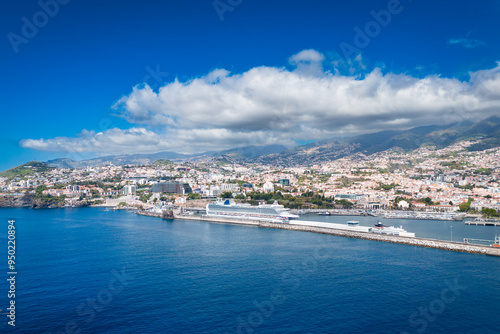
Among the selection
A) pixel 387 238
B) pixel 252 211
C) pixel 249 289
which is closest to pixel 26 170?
pixel 252 211

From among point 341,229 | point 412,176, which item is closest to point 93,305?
point 341,229

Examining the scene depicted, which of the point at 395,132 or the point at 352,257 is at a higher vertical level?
the point at 395,132

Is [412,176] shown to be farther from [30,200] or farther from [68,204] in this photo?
[30,200]

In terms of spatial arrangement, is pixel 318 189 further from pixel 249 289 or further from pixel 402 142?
pixel 402 142

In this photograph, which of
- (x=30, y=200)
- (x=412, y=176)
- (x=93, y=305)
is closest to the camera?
(x=93, y=305)

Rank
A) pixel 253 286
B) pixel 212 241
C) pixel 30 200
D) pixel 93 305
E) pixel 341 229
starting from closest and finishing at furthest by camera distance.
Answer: pixel 93 305, pixel 253 286, pixel 212 241, pixel 341 229, pixel 30 200

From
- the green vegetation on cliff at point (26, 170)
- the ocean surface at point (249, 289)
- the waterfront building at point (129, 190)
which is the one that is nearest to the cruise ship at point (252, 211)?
the ocean surface at point (249, 289)
